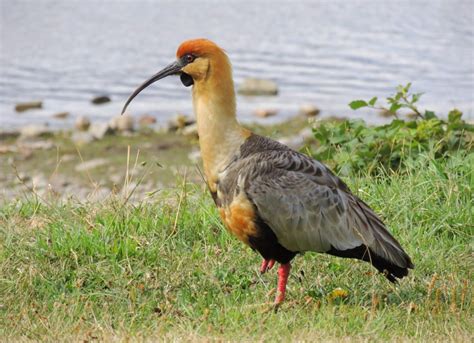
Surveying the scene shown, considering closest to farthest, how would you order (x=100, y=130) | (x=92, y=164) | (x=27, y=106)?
(x=92, y=164) → (x=100, y=130) → (x=27, y=106)

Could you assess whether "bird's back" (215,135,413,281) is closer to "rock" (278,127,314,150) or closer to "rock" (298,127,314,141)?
"rock" (278,127,314,150)

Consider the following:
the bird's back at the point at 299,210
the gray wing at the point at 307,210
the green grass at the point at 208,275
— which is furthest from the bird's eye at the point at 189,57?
the green grass at the point at 208,275

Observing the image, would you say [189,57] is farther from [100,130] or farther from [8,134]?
[8,134]

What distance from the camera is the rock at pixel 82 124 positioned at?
47.2 feet

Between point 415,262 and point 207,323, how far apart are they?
5.31 ft

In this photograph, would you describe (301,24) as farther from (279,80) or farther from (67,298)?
(67,298)

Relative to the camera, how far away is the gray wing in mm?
5559

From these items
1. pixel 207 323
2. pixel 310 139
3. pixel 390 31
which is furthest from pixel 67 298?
pixel 390 31

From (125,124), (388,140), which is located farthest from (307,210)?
(125,124)

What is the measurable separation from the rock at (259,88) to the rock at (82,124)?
3.15 metres

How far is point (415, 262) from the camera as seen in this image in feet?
20.8

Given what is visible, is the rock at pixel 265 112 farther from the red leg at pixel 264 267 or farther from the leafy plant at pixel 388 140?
the red leg at pixel 264 267

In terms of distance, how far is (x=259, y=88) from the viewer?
16.6 meters

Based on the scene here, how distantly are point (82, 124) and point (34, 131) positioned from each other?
28.9 inches
